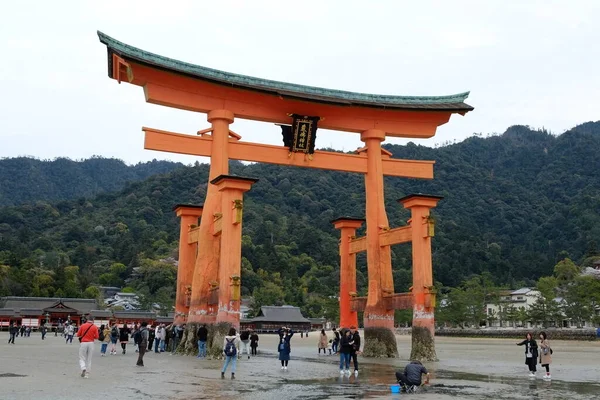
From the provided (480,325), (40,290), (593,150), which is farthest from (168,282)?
(593,150)

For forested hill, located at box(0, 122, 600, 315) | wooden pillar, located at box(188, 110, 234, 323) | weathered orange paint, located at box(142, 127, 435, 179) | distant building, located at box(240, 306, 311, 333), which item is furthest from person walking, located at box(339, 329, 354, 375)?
Answer: forested hill, located at box(0, 122, 600, 315)

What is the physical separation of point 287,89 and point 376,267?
26.7 feet

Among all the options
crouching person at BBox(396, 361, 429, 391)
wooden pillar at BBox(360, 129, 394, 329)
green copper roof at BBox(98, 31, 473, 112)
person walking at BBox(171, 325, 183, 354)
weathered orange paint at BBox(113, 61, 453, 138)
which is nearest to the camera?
crouching person at BBox(396, 361, 429, 391)

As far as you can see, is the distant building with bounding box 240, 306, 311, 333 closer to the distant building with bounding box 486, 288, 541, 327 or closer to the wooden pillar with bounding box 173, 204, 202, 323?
the distant building with bounding box 486, 288, 541, 327

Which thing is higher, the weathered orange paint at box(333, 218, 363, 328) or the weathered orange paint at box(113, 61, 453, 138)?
the weathered orange paint at box(113, 61, 453, 138)

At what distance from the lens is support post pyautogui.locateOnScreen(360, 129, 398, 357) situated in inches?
968

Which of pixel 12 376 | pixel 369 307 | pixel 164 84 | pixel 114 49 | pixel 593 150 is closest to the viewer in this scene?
pixel 12 376

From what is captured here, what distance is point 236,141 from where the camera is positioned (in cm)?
2434

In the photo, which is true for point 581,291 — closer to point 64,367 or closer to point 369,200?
point 369,200

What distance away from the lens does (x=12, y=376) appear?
1409 cm

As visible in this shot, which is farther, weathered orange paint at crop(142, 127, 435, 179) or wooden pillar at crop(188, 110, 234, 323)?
wooden pillar at crop(188, 110, 234, 323)

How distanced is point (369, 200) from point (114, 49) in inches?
Result: 464

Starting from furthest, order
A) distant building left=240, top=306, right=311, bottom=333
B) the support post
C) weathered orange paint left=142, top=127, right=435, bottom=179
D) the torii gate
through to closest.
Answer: distant building left=240, top=306, right=311, bottom=333
the support post
weathered orange paint left=142, top=127, right=435, bottom=179
the torii gate

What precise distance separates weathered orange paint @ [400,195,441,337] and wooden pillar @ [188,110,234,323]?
7371mm
